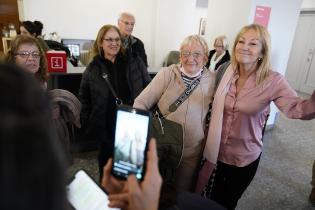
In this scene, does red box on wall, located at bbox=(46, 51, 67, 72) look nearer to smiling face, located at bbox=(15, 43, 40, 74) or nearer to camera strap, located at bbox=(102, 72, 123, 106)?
camera strap, located at bbox=(102, 72, 123, 106)

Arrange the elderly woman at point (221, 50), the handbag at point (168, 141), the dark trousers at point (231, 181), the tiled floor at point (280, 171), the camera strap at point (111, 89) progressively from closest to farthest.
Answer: the handbag at point (168, 141) → the dark trousers at point (231, 181) → the camera strap at point (111, 89) → the tiled floor at point (280, 171) → the elderly woman at point (221, 50)

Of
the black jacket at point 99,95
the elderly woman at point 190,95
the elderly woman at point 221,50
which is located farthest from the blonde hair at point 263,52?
the elderly woman at point 221,50

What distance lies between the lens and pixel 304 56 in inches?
257

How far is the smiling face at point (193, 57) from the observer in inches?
57.4

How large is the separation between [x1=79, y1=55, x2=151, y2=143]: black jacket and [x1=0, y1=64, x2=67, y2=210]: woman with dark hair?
156 centimetres

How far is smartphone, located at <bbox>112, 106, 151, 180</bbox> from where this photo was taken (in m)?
0.67

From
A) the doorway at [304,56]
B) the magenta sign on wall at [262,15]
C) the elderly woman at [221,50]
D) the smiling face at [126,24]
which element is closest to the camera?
the smiling face at [126,24]

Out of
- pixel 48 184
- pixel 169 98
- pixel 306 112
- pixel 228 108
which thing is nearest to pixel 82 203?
pixel 48 184

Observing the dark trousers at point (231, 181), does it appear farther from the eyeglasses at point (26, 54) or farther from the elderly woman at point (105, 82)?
the eyeglasses at point (26, 54)

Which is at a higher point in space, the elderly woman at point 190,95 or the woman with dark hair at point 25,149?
the woman with dark hair at point 25,149

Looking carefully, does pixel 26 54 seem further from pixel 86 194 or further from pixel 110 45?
pixel 86 194

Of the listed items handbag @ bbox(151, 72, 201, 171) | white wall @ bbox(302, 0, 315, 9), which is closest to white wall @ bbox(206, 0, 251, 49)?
handbag @ bbox(151, 72, 201, 171)

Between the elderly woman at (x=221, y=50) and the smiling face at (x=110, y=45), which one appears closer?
the smiling face at (x=110, y=45)

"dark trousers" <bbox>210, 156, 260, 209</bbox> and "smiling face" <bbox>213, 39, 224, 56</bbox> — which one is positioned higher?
"smiling face" <bbox>213, 39, 224, 56</bbox>
